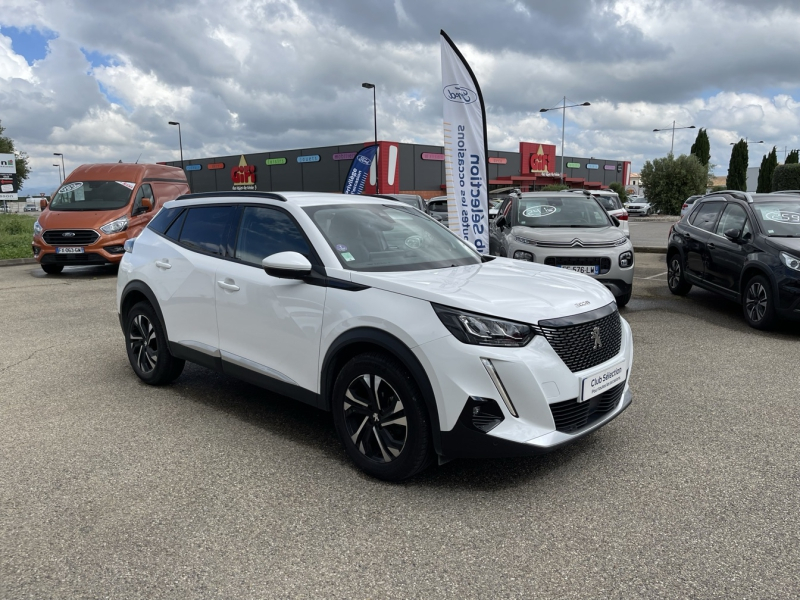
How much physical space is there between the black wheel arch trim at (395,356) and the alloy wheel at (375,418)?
0.58 feet

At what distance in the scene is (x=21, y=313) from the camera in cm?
906

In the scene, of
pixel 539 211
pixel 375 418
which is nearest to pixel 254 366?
pixel 375 418

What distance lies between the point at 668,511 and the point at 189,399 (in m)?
3.66

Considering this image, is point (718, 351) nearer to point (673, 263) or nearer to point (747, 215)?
point (747, 215)

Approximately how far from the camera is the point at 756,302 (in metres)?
7.87

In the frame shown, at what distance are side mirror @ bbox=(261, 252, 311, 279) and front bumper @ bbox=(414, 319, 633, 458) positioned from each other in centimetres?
95

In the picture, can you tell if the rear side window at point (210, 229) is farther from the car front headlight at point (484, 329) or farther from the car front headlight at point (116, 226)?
the car front headlight at point (116, 226)

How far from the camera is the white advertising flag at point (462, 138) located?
31.2ft

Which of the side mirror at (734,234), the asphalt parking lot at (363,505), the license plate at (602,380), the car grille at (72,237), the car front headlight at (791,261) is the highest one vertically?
the side mirror at (734,234)

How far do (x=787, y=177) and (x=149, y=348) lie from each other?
112ft

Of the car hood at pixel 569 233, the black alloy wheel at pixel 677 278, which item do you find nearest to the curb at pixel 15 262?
the car hood at pixel 569 233

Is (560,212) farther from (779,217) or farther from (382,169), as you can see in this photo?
(382,169)

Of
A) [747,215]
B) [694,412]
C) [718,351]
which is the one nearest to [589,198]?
[747,215]

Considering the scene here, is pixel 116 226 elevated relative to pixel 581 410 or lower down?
elevated
